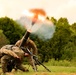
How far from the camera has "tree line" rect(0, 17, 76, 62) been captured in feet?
317

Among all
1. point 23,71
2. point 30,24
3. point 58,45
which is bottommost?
point 23,71

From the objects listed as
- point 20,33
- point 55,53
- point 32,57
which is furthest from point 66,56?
point 32,57

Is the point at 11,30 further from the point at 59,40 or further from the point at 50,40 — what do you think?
the point at 59,40

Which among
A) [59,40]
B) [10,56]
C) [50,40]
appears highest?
[50,40]

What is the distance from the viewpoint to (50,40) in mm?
105062

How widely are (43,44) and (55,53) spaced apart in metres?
4.48

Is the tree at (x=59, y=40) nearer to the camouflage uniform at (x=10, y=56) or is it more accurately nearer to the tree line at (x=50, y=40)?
the tree line at (x=50, y=40)

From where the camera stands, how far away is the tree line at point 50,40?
96525mm

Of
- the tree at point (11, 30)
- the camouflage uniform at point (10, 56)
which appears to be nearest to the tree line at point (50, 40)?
the tree at point (11, 30)

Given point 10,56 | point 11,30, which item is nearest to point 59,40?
point 11,30

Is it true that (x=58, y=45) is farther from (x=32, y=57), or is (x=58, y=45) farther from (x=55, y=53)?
(x=32, y=57)

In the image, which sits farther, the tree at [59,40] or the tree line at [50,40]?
Result: the tree at [59,40]

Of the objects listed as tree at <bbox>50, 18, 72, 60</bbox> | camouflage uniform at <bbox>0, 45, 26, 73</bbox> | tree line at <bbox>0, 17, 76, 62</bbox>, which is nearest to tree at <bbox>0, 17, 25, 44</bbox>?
tree line at <bbox>0, 17, 76, 62</bbox>

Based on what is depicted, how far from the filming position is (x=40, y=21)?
1094 inches
